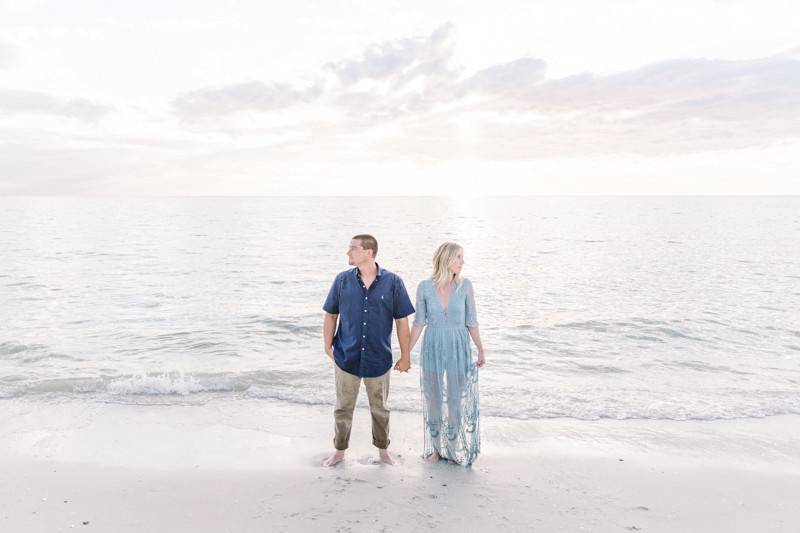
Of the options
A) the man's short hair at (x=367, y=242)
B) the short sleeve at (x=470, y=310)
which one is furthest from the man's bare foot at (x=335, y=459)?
the man's short hair at (x=367, y=242)

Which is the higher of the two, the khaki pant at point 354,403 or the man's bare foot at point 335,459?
the khaki pant at point 354,403

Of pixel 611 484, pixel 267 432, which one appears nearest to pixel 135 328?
pixel 267 432

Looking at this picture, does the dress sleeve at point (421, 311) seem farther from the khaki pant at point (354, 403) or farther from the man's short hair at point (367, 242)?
the man's short hair at point (367, 242)

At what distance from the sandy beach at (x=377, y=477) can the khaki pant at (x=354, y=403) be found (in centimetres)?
33

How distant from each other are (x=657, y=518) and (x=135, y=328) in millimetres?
12640

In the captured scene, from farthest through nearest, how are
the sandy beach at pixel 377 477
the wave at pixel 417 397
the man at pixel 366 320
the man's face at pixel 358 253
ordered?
the wave at pixel 417 397
the man at pixel 366 320
the man's face at pixel 358 253
the sandy beach at pixel 377 477

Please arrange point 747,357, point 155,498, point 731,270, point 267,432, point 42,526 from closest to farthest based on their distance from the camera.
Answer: point 42,526
point 155,498
point 267,432
point 747,357
point 731,270

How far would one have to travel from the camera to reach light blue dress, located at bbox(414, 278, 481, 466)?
17.4 ft

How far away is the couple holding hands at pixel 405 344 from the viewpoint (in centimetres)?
507

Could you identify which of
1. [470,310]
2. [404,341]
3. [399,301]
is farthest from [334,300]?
[470,310]

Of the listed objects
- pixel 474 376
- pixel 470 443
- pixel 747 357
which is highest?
pixel 474 376

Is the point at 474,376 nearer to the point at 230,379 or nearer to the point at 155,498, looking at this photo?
the point at 155,498

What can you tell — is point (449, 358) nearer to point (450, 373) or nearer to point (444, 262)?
point (450, 373)

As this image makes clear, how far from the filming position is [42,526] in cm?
439
